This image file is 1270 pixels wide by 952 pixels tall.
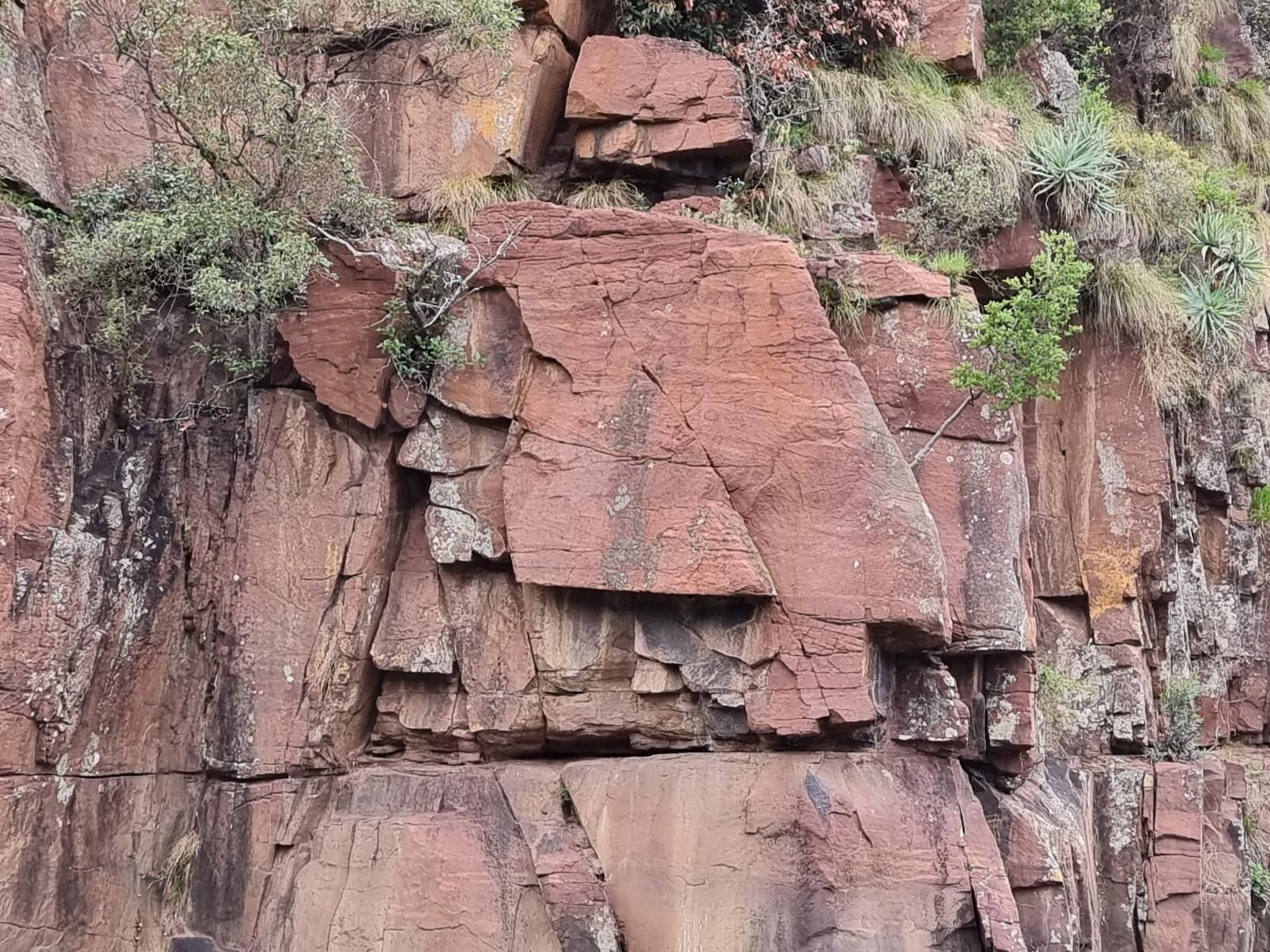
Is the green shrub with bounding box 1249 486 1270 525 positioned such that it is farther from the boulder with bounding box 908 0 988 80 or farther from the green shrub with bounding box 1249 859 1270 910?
the boulder with bounding box 908 0 988 80

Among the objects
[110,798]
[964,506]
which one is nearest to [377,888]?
[110,798]

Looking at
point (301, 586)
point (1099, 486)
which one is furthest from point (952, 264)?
point (301, 586)

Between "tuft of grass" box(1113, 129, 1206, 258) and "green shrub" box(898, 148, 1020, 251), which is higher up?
"tuft of grass" box(1113, 129, 1206, 258)

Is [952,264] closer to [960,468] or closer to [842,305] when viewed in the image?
[842,305]

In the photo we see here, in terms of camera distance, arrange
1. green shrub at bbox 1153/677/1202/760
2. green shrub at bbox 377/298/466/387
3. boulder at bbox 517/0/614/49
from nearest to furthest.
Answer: green shrub at bbox 377/298/466/387
boulder at bbox 517/0/614/49
green shrub at bbox 1153/677/1202/760

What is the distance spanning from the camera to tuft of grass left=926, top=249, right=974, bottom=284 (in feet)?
28.5

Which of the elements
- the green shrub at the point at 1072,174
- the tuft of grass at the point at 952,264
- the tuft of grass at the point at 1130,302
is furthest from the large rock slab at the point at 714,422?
the tuft of grass at the point at 1130,302

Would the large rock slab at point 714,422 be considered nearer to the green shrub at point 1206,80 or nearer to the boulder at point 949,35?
the boulder at point 949,35

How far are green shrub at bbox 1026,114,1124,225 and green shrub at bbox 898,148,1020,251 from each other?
0.32 meters

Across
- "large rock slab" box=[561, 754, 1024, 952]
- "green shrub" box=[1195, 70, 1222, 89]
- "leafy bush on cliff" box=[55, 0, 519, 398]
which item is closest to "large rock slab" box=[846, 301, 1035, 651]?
"large rock slab" box=[561, 754, 1024, 952]

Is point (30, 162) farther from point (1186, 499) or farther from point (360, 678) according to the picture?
point (1186, 499)

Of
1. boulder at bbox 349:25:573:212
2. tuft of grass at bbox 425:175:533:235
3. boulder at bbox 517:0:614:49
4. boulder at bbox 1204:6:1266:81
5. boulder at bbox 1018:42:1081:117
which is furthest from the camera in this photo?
boulder at bbox 1204:6:1266:81

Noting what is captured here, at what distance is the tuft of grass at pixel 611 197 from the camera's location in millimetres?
8945

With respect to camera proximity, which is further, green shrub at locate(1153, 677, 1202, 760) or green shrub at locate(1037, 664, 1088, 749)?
green shrub at locate(1153, 677, 1202, 760)
